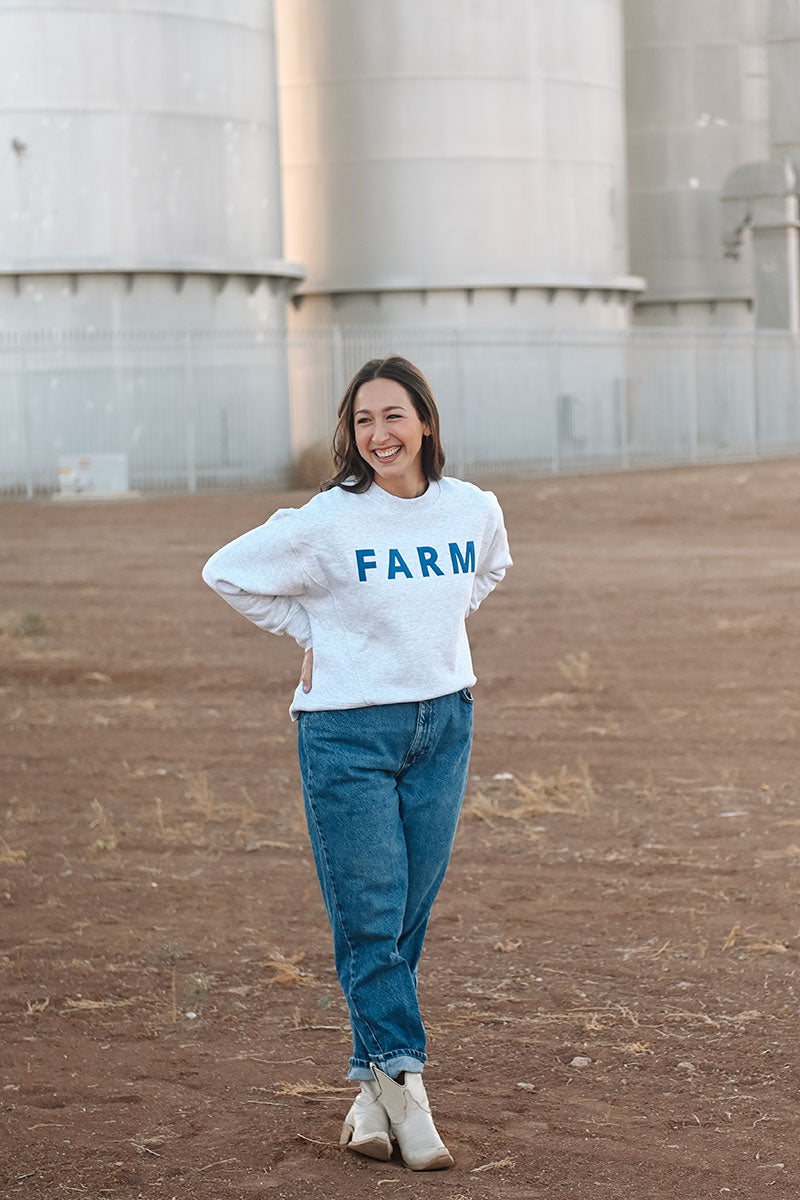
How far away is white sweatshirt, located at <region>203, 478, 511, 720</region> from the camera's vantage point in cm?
388

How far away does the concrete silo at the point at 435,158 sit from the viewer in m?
30.5

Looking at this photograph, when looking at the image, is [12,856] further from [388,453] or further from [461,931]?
[388,453]

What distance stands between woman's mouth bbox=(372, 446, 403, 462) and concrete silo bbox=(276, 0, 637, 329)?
2711 cm

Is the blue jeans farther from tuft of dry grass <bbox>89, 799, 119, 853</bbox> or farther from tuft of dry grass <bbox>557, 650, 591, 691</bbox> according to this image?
tuft of dry grass <bbox>557, 650, 591, 691</bbox>

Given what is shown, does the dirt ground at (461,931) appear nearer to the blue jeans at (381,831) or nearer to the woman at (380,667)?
the blue jeans at (381,831)

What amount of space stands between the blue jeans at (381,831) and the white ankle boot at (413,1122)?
0.05 m

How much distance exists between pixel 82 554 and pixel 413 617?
16.1 metres

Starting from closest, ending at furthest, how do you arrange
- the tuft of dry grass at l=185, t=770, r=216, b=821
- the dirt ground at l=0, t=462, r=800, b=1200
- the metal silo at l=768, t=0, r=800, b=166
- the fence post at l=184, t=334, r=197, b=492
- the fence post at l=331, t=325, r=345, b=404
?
the dirt ground at l=0, t=462, r=800, b=1200 → the tuft of dry grass at l=185, t=770, r=216, b=821 → the fence post at l=184, t=334, r=197, b=492 → the fence post at l=331, t=325, r=345, b=404 → the metal silo at l=768, t=0, r=800, b=166

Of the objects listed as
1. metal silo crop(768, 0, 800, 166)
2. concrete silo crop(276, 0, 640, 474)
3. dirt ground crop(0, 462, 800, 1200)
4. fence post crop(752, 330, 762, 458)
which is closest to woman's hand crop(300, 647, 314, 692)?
dirt ground crop(0, 462, 800, 1200)

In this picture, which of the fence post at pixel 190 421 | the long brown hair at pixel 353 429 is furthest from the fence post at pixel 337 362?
the long brown hair at pixel 353 429

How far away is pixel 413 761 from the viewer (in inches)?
157

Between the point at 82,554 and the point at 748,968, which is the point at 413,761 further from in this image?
the point at 82,554

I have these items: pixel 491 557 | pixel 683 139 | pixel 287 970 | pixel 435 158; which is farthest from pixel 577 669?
pixel 683 139

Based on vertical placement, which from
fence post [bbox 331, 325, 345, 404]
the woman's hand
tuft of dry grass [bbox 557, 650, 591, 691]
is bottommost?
tuft of dry grass [bbox 557, 650, 591, 691]
